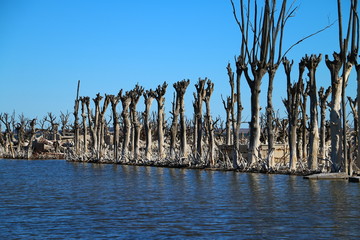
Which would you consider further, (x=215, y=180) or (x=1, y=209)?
(x=215, y=180)

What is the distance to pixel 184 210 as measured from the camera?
592 inches

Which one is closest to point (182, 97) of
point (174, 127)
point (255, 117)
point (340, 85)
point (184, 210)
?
point (174, 127)

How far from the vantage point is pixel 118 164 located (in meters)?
42.0

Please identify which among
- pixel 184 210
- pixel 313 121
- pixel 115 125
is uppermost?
pixel 115 125

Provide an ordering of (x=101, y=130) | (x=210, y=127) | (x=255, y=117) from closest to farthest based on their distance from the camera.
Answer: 1. (x=255, y=117)
2. (x=210, y=127)
3. (x=101, y=130)

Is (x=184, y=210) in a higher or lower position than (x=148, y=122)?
lower

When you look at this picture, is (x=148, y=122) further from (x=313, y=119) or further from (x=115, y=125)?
(x=313, y=119)

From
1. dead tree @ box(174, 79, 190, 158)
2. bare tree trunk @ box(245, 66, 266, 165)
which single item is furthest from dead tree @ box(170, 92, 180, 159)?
bare tree trunk @ box(245, 66, 266, 165)

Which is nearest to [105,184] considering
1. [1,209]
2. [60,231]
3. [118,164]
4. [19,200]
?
[19,200]

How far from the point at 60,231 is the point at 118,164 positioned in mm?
30079

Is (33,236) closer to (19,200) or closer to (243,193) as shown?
(19,200)

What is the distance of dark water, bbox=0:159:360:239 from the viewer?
11805 mm

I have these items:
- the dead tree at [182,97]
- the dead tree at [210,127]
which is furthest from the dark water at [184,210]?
the dead tree at [182,97]

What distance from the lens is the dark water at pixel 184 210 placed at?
1180cm
